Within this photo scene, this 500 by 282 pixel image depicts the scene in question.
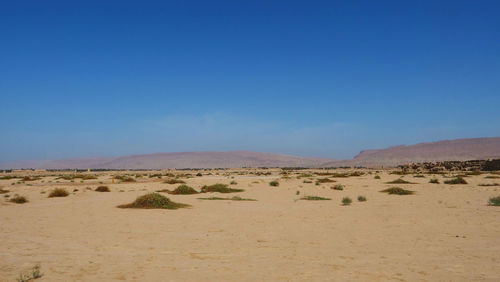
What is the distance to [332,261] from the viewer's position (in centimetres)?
776

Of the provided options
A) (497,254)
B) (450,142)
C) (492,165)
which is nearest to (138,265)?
(497,254)

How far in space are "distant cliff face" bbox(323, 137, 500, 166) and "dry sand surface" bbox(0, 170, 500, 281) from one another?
120225 millimetres

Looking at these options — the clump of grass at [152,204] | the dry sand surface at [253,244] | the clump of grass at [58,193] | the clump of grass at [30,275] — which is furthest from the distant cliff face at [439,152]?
the clump of grass at [30,275]

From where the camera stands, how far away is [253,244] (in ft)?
31.4

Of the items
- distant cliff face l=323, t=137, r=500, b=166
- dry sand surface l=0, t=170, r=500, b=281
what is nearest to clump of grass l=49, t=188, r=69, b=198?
dry sand surface l=0, t=170, r=500, b=281

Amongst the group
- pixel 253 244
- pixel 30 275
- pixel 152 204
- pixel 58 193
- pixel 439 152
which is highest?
pixel 439 152

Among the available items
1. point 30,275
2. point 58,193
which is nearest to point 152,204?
point 58,193

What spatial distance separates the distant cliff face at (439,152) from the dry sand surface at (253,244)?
394 feet

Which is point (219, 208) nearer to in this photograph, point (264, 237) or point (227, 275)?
point (264, 237)

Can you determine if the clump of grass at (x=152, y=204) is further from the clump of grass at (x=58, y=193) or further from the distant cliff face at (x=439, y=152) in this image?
the distant cliff face at (x=439, y=152)

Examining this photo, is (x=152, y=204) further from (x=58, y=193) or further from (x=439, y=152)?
(x=439, y=152)

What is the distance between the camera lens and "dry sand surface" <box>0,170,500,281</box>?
694 cm

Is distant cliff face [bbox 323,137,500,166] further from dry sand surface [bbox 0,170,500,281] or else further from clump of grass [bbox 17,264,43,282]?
clump of grass [bbox 17,264,43,282]

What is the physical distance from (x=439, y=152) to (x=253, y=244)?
467ft
